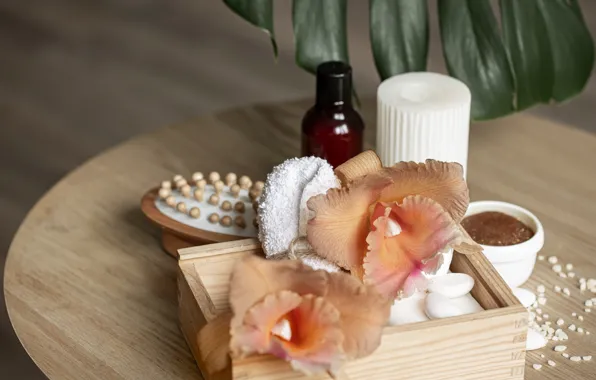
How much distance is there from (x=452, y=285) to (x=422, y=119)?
0.86 feet

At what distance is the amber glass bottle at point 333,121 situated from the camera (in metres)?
1.15

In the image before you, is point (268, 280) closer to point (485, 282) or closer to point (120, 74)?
point (485, 282)

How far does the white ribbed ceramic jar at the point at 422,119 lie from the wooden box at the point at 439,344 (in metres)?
0.22

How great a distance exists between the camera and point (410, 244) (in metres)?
0.93

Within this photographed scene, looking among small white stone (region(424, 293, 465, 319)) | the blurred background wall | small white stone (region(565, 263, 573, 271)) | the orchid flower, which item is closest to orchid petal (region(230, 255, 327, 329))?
the orchid flower

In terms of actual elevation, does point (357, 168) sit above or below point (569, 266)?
above

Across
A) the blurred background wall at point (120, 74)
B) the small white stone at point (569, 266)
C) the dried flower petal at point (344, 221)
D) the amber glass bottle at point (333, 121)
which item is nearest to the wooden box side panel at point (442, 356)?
the dried flower petal at point (344, 221)

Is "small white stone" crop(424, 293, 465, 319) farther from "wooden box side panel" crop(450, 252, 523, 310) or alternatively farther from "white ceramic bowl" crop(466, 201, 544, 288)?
"white ceramic bowl" crop(466, 201, 544, 288)

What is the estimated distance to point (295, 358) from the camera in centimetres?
82

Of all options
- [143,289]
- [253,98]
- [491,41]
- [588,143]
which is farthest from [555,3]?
[253,98]

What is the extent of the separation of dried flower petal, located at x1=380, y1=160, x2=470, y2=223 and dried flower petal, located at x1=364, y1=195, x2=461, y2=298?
0.03 metres

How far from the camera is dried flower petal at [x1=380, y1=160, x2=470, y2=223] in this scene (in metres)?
0.94

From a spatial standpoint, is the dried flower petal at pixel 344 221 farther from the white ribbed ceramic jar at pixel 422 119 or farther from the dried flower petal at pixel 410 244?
the white ribbed ceramic jar at pixel 422 119

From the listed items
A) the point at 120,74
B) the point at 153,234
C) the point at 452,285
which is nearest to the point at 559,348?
the point at 452,285
